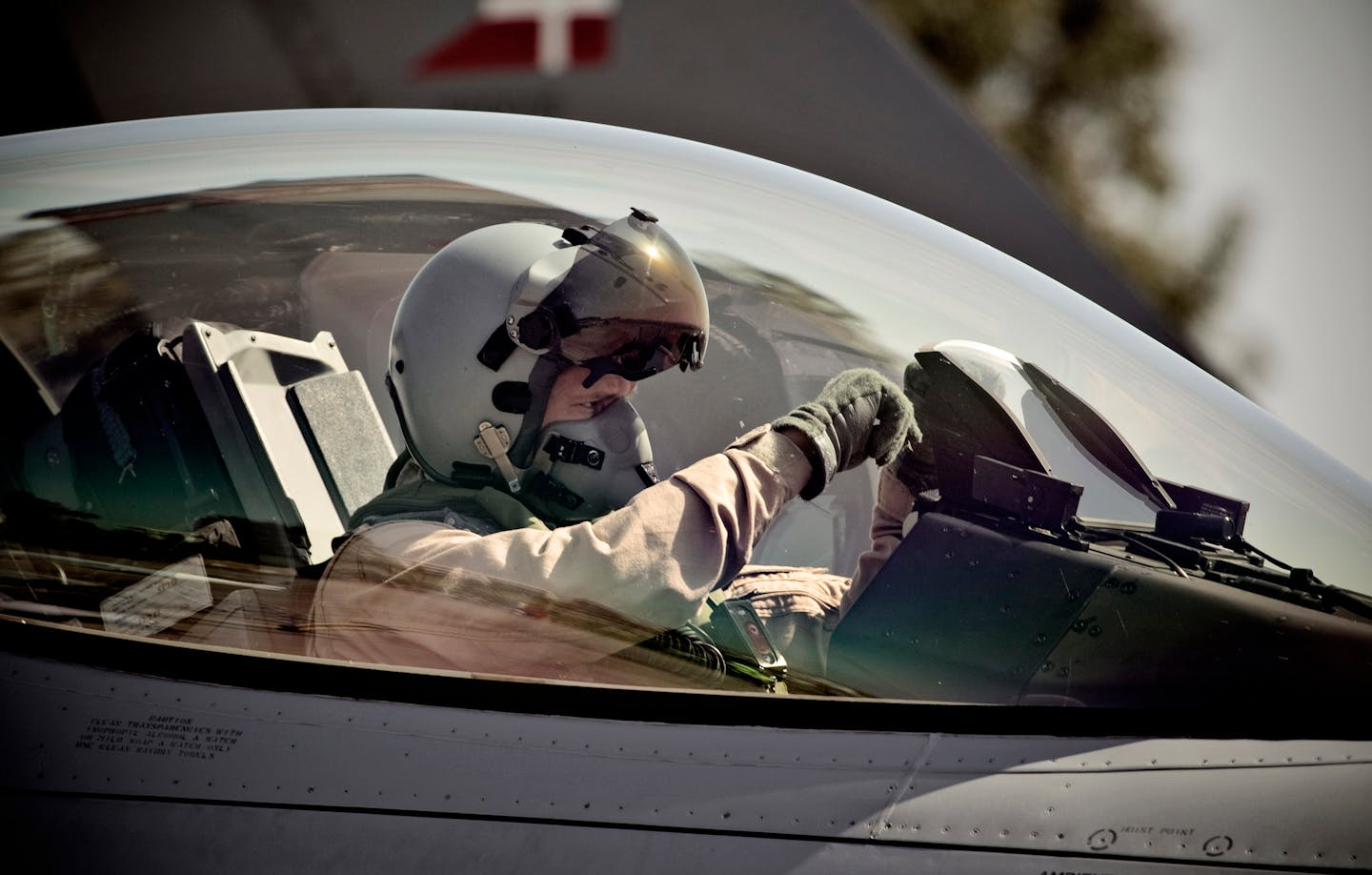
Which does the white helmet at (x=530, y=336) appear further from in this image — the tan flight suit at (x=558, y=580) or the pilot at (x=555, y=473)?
the tan flight suit at (x=558, y=580)

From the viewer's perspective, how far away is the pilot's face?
178 centimetres

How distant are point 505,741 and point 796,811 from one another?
39 centimetres

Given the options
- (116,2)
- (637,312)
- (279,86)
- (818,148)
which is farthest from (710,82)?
(637,312)

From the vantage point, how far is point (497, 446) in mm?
1784

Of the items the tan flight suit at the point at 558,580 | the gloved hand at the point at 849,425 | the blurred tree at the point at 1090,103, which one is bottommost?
the tan flight suit at the point at 558,580

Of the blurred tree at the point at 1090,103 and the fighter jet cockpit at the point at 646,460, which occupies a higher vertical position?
the blurred tree at the point at 1090,103

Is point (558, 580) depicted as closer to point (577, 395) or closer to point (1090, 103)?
point (577, 395)

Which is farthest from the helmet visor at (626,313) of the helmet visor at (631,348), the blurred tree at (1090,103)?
the blurred tree at (1090,103)

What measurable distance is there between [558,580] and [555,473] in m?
0.26

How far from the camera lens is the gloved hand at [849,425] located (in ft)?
5.39

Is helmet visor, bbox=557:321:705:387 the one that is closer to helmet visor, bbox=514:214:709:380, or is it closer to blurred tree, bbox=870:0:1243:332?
helmet visor, bbox=514:214:709:380

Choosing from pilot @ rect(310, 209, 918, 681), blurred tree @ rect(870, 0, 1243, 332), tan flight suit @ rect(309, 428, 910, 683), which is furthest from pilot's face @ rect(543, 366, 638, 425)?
blurred tree @ rect(870, 0, 1243, 332)

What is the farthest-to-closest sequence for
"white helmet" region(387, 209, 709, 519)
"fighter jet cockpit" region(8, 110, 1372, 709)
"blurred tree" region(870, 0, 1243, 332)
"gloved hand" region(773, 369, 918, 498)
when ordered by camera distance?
"blurred tree" region(870, 0, 1243, 332) → "white helmet" region(387, 209, 709, 519) → "gloved hand" region(773, 369, 918, 498) → "fighter jet cockpit" region(8, 110, 1372, 709)

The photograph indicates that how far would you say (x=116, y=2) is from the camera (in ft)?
14.4
